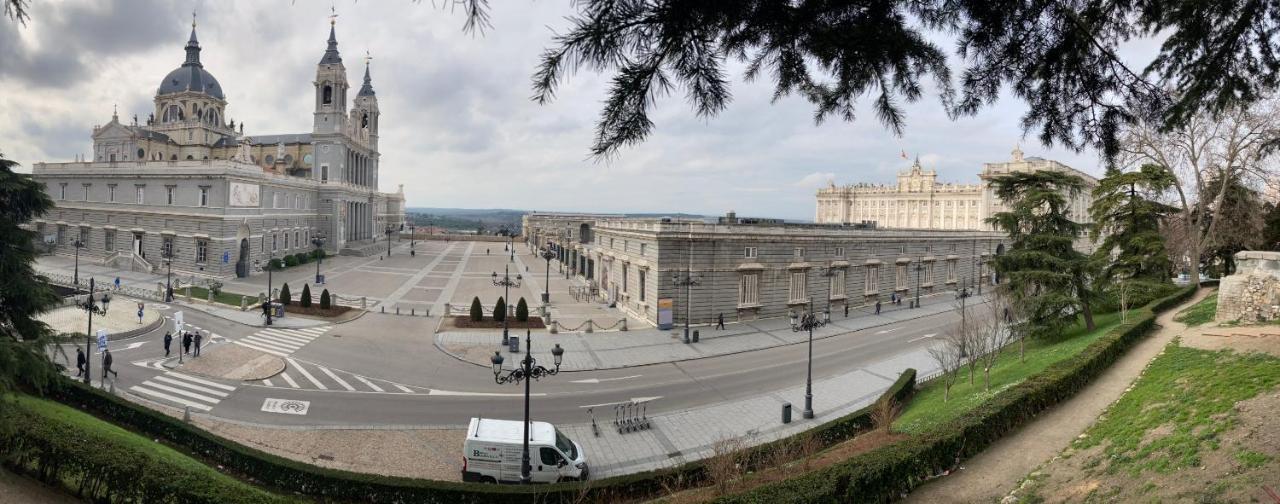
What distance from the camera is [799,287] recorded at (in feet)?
121

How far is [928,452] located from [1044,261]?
59.2ft

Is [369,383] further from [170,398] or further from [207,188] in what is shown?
[207,188]

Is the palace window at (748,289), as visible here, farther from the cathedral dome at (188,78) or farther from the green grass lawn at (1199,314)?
the cathedral dome at (188,78)

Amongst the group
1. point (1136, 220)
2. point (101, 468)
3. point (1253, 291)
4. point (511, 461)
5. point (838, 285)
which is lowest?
point (511, 461)

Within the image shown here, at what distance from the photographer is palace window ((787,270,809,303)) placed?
36.5 m

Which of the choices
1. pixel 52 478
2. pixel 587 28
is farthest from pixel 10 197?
pixel 587 28

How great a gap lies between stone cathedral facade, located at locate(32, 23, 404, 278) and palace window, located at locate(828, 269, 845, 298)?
45891mm

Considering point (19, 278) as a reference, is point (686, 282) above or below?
below

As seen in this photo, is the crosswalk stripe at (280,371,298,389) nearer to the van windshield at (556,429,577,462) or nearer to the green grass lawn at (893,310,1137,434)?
the van windshield at (556,429,577,462)

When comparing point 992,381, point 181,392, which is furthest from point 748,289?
point 181,392

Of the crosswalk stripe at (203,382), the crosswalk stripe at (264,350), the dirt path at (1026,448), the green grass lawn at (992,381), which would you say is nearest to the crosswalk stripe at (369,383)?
the crosswalk stripe at (203,382)

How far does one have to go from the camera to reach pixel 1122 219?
109 feet

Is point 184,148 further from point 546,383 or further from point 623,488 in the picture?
point 623,488

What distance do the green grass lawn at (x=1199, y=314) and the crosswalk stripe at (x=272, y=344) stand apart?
35.8 metres
